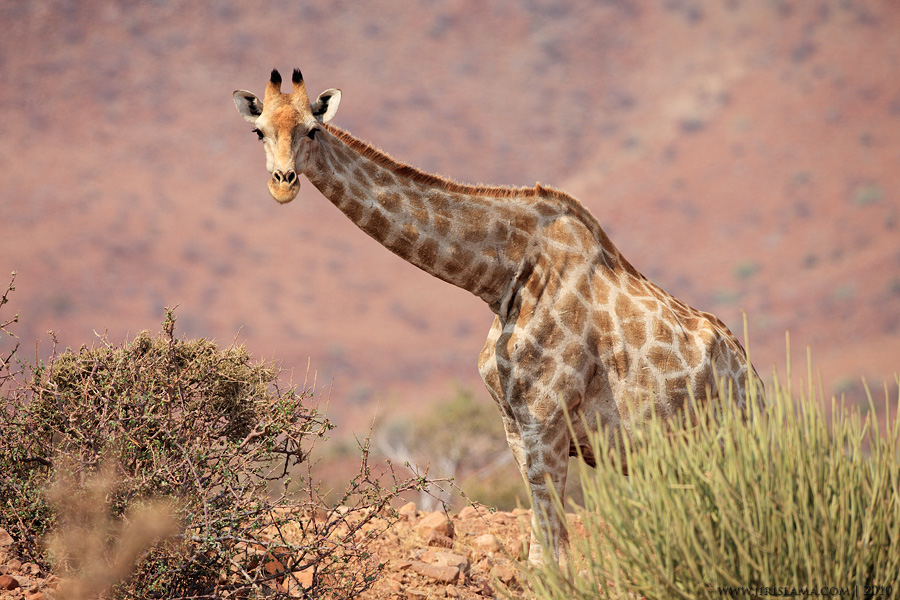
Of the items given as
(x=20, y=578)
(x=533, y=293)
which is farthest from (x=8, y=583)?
(x=533, y=293)

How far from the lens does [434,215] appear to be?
19.5ft

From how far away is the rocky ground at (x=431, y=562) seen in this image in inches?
236

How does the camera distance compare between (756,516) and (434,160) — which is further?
(434,160)

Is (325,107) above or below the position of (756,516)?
above

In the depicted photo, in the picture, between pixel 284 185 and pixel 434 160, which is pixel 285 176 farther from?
pixel 434 160

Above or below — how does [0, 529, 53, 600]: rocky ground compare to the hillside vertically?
below

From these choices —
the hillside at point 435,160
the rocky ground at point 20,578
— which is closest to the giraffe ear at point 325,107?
the rocky ground at point 20,578

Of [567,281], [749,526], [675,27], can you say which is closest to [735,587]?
[749,526]

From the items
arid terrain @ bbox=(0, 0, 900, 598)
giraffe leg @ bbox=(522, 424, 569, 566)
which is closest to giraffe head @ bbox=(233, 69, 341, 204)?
giraffe leg @ bbox=(522, 424, 569, 566)

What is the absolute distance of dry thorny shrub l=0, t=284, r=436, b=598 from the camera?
5371 millimetres

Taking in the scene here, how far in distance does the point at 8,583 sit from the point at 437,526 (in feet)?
10.4

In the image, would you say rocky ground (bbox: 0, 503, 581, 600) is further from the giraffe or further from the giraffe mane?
the giraffe mane

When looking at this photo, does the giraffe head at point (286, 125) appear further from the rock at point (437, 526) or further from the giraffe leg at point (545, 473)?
the rock at point (437, 526)

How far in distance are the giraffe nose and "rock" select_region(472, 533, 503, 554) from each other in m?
3.59
